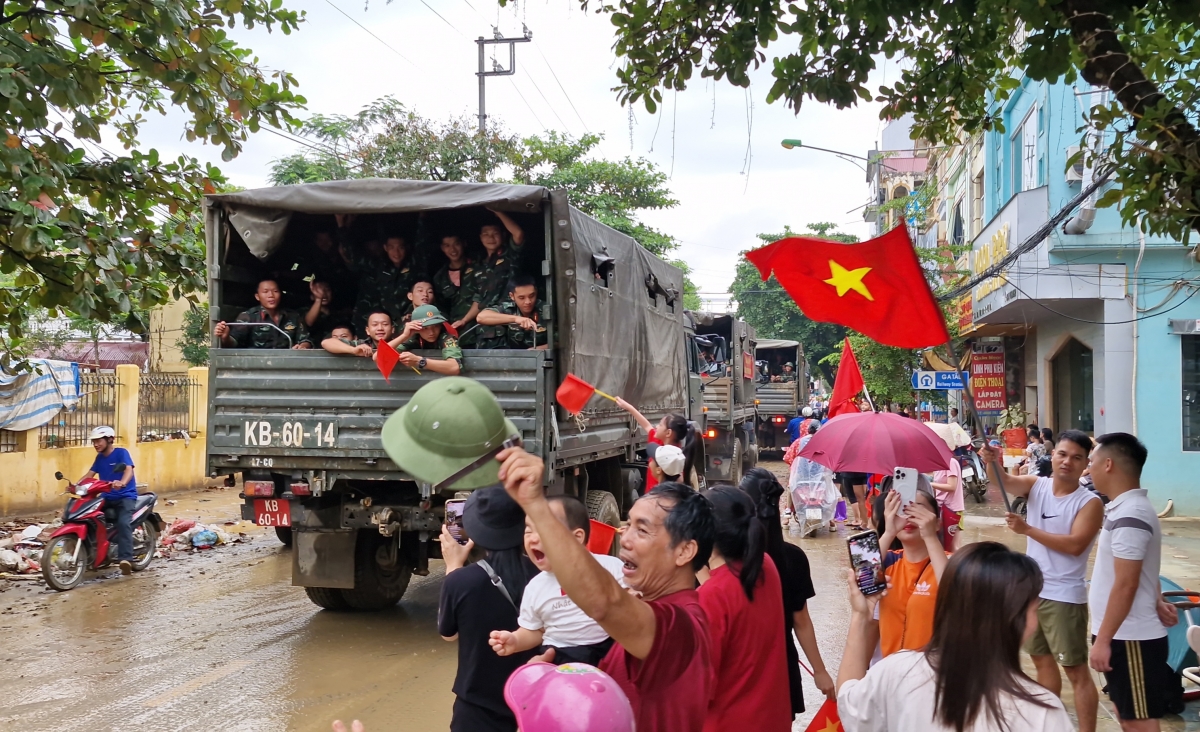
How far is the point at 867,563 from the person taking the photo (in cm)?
264

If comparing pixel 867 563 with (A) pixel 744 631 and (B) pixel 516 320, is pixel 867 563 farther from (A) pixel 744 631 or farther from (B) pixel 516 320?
(B) pixel 516 320

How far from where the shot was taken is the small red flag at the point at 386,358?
6.32 meters

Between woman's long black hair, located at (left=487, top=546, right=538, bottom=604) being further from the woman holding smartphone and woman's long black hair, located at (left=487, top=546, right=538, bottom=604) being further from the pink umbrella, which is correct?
the pink umbrella

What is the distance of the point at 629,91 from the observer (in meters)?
5.42

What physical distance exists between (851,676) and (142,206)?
5621 millimetres

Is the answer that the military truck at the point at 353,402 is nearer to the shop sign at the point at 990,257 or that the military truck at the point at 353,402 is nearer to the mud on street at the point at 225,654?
the mud on street at the point at 225,654

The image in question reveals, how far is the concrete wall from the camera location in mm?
12320

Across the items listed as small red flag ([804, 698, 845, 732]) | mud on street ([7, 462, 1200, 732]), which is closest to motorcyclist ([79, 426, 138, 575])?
mud on street ([7, 462, 1200, 732])

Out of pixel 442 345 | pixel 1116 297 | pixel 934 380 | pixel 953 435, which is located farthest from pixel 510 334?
pixel 934 380

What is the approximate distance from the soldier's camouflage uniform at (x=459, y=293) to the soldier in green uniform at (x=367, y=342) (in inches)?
21.4

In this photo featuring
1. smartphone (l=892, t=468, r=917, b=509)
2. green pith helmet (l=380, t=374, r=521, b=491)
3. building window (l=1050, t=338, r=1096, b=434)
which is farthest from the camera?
building window (l=1050, t=338, r=1096, b=434)

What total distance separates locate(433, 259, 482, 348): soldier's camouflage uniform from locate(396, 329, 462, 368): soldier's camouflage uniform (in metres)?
→ 0.27

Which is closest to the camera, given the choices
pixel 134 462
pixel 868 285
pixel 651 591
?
pixel 651 591

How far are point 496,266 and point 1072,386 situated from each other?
48.6 feet
